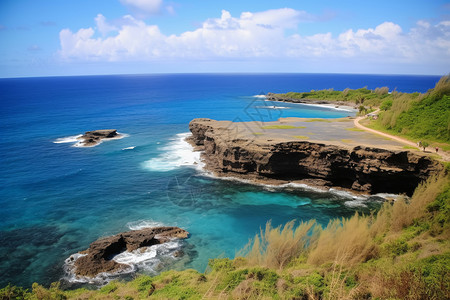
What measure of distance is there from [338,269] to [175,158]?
3338 cm

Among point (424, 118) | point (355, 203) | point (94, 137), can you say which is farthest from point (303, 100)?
point (355, 203)

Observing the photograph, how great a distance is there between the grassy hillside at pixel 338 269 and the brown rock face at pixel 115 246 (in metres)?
4.10

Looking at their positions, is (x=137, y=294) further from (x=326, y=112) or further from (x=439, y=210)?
(x=326, y=112)

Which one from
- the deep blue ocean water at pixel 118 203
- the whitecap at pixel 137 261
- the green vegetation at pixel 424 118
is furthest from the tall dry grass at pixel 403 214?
the whitecap at pixel 137 261

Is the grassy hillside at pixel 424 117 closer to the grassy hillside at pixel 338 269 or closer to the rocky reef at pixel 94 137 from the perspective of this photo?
the grassy hillside at pixel 338 269

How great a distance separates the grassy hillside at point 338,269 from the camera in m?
11.8

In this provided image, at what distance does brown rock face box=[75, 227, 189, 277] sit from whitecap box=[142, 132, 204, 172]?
15766 millimetres

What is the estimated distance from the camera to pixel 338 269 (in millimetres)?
14398

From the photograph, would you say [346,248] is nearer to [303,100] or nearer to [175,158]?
[175,158]

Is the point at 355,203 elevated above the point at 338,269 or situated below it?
below

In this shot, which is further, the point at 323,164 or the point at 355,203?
the point at 323,164

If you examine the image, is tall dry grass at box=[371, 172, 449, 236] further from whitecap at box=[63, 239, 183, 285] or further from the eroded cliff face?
whitecap at box=[63, 239, 183, 285]

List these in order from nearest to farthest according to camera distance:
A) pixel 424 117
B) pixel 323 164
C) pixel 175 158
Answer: pixel 323 164
pixel 424 117
pixel 175 158

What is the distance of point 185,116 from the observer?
78.8 metres
